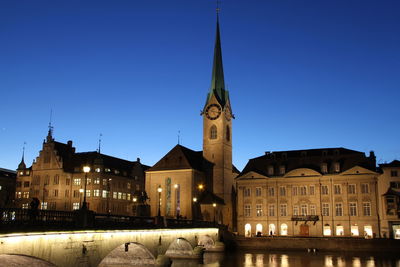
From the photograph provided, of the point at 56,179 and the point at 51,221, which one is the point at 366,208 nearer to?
the point at 56,179

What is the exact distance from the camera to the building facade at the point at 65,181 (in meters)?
96.4

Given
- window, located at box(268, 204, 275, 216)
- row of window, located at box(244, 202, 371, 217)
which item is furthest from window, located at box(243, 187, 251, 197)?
window, located at box(268, 204, 275, 216)


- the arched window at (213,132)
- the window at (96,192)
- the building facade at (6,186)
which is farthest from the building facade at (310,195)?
the building facade at (6,186)

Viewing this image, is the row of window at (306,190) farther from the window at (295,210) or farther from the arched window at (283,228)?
the arched window at (283,228)

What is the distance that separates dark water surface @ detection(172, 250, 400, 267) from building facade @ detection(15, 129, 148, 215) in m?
36.9

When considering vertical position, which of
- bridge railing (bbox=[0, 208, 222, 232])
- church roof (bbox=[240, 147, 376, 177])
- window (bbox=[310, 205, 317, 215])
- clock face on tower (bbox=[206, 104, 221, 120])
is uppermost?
clock face on tower (bbox=[206, 104, 221, 120])

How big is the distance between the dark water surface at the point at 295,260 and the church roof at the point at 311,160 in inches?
779

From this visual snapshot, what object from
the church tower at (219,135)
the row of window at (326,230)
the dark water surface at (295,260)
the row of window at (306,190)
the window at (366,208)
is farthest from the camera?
the church tower at (219,135)

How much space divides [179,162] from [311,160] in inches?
1000

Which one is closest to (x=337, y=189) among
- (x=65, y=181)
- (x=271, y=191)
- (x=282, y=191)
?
(x=282, y=191)

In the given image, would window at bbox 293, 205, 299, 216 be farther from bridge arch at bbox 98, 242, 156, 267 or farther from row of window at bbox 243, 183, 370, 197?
bridge arch at bbox 98, 242, 156, 267

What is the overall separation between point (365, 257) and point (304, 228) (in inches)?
812

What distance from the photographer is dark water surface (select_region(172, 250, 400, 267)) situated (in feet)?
173

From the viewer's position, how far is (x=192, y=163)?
3605 inches
